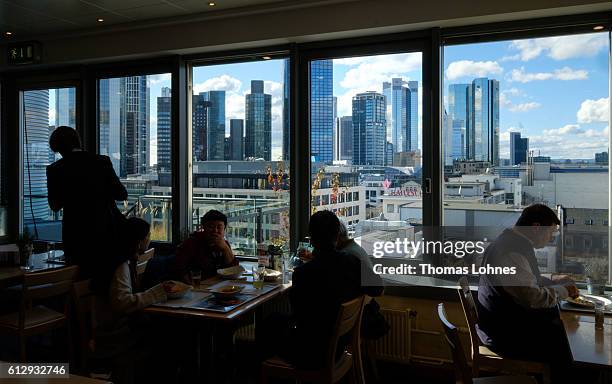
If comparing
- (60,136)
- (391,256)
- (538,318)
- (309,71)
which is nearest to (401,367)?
(391,256)

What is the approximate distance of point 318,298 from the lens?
236 cm

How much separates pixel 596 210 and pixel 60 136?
144 inches

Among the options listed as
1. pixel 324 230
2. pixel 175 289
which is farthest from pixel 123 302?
pixel 324 230

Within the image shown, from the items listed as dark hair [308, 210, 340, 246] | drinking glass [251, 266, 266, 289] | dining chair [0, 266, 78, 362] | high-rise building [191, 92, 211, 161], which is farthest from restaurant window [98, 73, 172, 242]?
dark hair [308, 210, 340, 246]

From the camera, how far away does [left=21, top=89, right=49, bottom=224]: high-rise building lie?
527 centimetres

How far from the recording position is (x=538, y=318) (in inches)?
93.2

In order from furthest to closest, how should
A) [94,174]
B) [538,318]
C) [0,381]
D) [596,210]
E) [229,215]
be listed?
[229,215] → [596,210] → [94,174] → [538,318] → [0,381]

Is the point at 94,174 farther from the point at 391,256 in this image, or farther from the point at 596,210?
the point at 596,210

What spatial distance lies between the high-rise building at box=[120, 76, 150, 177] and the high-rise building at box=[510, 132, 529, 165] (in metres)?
3.34

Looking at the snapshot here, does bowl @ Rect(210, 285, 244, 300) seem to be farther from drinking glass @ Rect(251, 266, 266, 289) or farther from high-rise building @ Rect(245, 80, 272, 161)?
high-rise building @ Rect(245, 80, 272, 161)

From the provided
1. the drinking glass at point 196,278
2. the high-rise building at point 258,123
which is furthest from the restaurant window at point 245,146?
the drinking glass at point 196,278

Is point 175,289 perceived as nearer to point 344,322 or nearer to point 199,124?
point 344,322

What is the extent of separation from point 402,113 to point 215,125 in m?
1.78

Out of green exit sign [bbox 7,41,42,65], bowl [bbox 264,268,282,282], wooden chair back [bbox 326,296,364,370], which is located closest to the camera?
wooden chair back [bbox 326,296,364,370]
